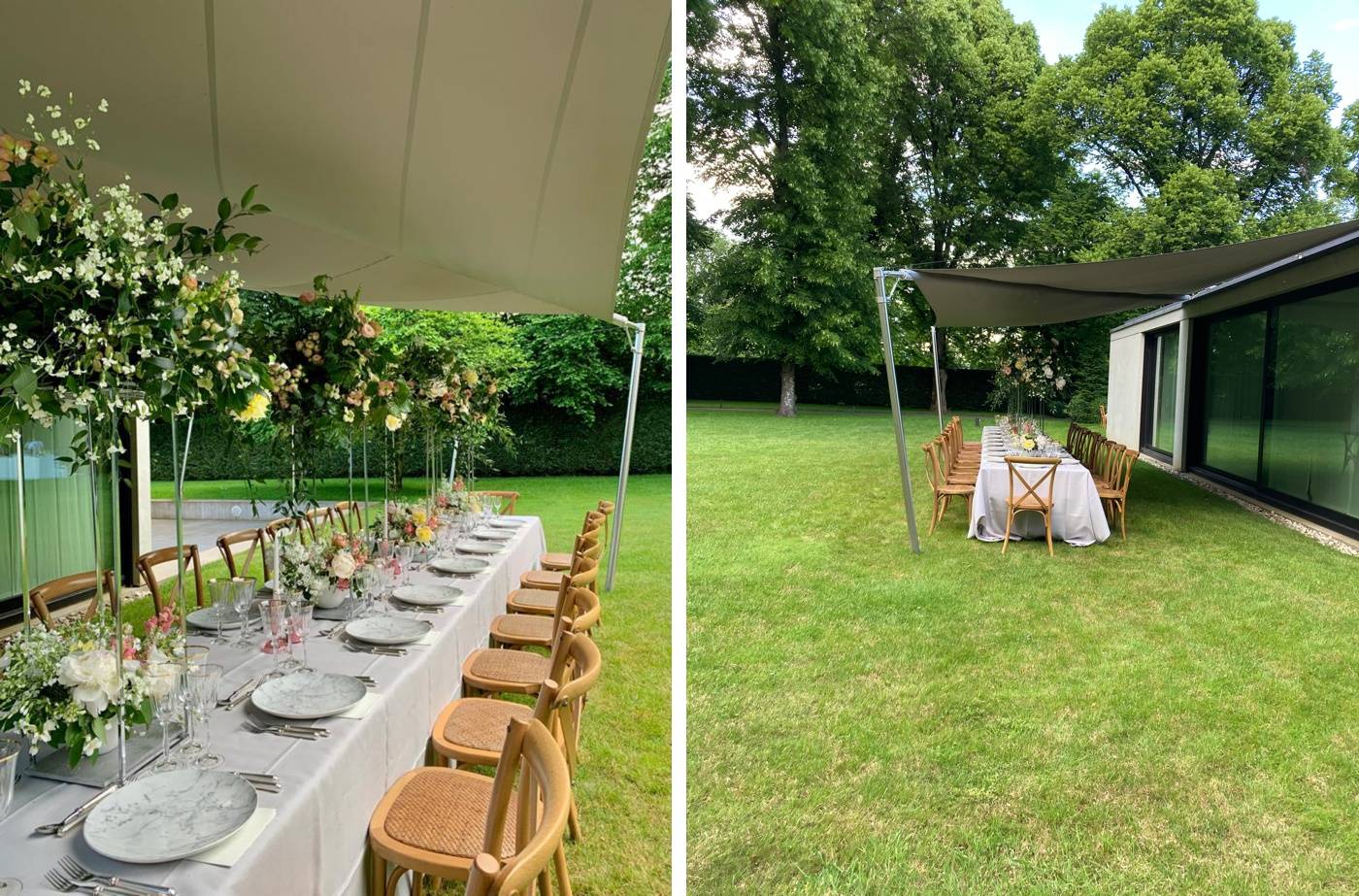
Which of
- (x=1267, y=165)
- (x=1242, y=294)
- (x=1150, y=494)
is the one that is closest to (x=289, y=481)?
(x=1150, y=494)

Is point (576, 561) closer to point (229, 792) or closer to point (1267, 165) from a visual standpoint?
point (229, 792)

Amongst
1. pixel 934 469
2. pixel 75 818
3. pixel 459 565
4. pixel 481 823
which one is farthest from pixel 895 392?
pixel 75 818

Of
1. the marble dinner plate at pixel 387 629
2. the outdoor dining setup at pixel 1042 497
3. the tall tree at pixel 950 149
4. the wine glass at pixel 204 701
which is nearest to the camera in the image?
the wine glass at pixel 204 701

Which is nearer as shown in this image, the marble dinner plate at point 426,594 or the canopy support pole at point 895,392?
the marble dinner plate at point 426,594

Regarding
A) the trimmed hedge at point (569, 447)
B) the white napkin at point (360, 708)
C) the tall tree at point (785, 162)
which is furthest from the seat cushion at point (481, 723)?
the tall tree at point (785, 162)

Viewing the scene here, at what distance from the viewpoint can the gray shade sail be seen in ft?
20.4

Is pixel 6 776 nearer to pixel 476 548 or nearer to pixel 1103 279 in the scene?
pixel 476 548

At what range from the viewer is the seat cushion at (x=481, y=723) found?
293cm

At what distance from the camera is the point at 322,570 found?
11.2ft

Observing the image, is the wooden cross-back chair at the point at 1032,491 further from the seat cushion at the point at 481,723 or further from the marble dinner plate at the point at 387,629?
the marble dinner plate at the point at 387,629

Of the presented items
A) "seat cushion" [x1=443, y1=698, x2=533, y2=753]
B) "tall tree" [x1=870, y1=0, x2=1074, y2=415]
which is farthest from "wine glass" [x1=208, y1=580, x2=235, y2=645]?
"tall tree" [x1=870, y1=0, x2=1074, y2=415]

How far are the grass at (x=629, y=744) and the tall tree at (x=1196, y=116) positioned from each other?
17778 millimetres

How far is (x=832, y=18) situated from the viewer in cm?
2105

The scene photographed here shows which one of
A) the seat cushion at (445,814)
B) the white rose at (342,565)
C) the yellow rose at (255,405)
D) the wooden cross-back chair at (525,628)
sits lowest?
the wooden cross-back chair at (525,628)
